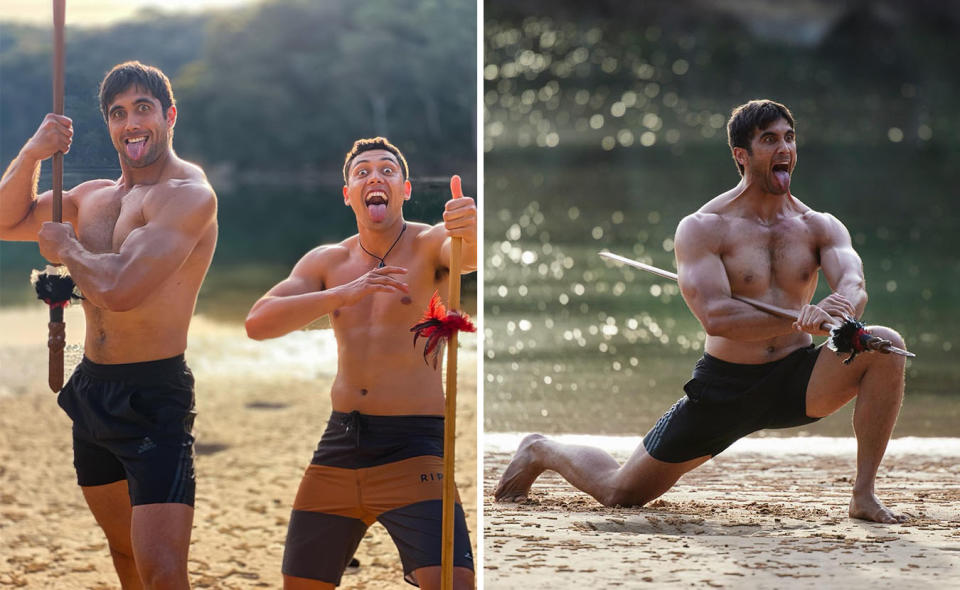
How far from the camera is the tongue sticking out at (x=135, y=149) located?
3.95 m

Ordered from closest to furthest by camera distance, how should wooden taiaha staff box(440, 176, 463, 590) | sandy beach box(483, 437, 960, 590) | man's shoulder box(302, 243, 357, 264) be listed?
wooden taiaha staff box(440, 176, 463, 590) < man's shoulder box(302, 243, 357, 264) < sandy beach box(483, 437, 960, 590)

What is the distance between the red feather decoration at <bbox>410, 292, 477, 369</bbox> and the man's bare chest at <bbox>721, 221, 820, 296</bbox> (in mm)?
1671

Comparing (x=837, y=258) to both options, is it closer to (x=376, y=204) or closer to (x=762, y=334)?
(x=762, y=334)

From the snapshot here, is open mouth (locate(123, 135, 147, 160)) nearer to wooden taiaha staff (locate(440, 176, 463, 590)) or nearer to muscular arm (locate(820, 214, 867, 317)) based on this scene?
wooden taiaha staff (locate(440, 176, 463, 590))

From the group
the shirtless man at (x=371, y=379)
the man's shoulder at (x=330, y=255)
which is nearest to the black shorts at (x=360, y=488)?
the shirtless man at (x=371, y=379)

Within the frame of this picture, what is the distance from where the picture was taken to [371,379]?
3.99 meters

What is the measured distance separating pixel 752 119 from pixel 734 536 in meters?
1.55

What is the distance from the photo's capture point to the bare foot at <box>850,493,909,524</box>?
495 centimetres

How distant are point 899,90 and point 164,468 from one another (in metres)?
33.4

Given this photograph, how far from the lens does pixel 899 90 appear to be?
34500 millimetres

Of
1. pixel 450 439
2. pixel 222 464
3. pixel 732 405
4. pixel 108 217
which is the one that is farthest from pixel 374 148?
pixel 222 464

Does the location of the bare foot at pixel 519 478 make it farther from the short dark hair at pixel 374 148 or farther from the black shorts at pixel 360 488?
the short dark hair at pixel 374 148

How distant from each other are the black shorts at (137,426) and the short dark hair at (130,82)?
78cm

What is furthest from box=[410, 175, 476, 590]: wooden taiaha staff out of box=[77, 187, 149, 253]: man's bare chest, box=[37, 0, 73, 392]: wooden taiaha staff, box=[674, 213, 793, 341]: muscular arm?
box=[674, 213, 793, 341]: muscular arm
